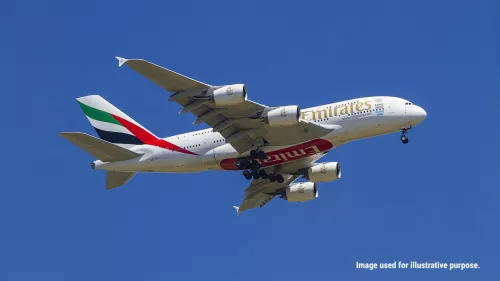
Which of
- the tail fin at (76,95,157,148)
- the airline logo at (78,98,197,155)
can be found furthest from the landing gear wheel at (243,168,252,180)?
the tail fin at (76,95,157,148)

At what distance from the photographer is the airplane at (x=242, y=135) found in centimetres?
5169

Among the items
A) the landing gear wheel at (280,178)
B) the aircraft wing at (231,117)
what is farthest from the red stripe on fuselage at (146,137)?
the landing gear wheel at (280,178)

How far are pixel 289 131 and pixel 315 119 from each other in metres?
1.76

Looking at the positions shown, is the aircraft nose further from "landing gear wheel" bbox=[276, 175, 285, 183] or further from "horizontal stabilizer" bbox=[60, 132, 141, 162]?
"horizontal stabilizer" bbox=[60, 132, 141, 162]

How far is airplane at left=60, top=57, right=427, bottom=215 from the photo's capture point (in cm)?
5169

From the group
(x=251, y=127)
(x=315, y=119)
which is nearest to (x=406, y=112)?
(x=315, y=119)

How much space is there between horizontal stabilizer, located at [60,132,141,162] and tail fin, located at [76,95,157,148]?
1877mm

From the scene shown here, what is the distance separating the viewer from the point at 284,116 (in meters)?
52.5

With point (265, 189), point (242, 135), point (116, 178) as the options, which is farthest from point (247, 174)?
point (116, 178)

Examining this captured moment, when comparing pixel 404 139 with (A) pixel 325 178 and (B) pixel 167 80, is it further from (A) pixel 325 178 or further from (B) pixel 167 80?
(B) pixel 167 80

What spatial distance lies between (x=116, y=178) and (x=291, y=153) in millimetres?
10854

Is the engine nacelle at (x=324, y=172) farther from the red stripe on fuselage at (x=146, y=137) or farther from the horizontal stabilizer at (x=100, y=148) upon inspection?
the horizontal stabilizer at (x=100, y=148)

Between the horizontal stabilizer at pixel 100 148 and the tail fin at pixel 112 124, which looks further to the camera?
the tail fin at pixel 112 124

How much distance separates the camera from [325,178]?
193 feet
